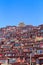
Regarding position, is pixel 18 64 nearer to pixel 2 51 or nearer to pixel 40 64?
pixel 40 64

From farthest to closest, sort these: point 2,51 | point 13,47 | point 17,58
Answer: point 13,47 < point 2,51 < point 17,58

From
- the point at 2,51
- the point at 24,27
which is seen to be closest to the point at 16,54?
the point at 2,51

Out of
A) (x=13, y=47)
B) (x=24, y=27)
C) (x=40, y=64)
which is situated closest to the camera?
(x=40, y=64)

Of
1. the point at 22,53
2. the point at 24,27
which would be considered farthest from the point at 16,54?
the point at 24,27

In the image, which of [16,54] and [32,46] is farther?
[32,46]

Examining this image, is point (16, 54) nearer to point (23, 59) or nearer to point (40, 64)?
point (23, 59)

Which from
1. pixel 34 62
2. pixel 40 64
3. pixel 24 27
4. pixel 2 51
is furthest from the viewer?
pixel 24 27

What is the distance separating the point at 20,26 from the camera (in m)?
82.7

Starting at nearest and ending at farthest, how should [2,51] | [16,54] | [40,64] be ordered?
[40,64] < [16,54] < [2,51]

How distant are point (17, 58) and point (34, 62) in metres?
4.71

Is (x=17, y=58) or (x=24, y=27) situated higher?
(x=24, y=27)

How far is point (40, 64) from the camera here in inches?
1240

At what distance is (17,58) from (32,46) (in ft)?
26.6

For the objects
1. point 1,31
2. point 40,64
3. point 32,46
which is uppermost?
point 1,31
